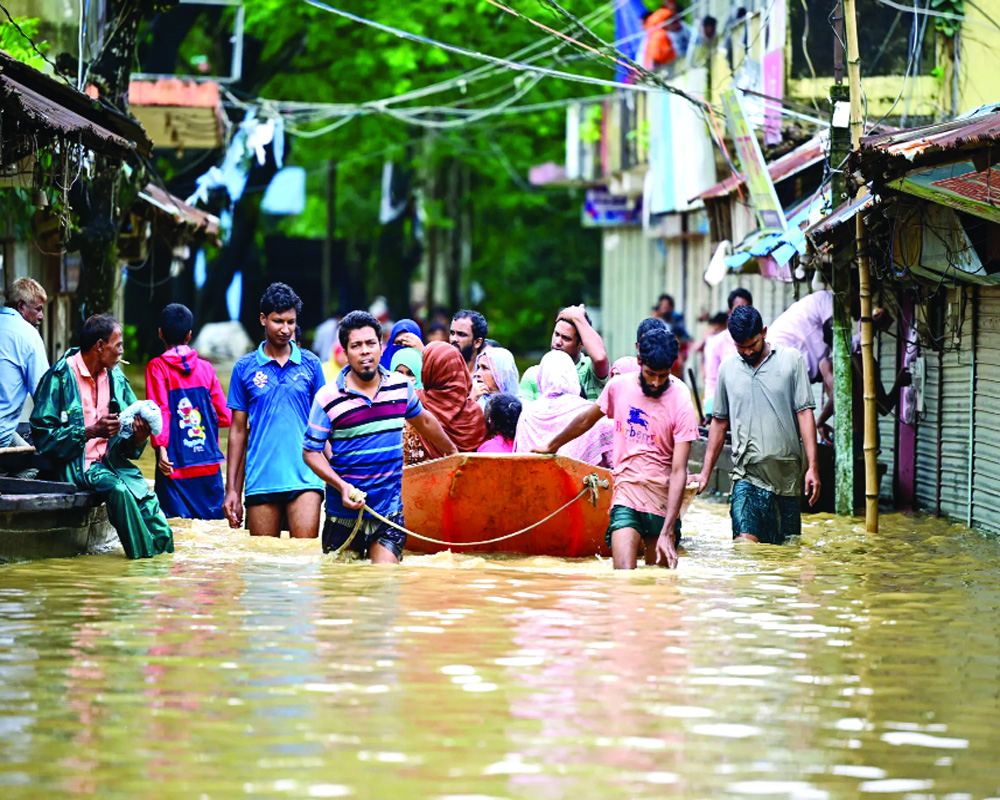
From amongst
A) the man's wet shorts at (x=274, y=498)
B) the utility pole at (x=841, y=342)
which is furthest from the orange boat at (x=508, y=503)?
the utility pole at (x=841, y=342)

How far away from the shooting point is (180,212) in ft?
74.2

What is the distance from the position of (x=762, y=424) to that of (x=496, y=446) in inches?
75.8

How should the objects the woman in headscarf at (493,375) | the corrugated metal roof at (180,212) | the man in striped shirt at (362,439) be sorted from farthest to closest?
1. the corrugated metal roof at (180,212)
2. the woman in headscarf at (493,375)
3. the man in striped shirt at (362,439)

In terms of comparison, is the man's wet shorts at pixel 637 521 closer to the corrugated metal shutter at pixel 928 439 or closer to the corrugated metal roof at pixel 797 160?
the corrugated metal shutter at pixel 928 439

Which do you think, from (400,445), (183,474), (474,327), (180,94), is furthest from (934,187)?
(180,94)

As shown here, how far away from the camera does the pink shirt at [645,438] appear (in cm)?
1015

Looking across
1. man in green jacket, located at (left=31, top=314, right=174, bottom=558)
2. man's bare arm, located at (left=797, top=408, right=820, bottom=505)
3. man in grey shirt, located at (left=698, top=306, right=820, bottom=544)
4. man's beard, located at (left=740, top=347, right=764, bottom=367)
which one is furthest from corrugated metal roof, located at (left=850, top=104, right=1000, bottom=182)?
man in green jacket, located at (left=31, top=314, right=174, bottom=558)

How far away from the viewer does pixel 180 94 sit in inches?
910

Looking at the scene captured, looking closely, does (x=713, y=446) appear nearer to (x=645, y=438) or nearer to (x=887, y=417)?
(x=645, y=438)

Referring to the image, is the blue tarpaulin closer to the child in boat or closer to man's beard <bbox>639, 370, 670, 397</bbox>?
the child in boat

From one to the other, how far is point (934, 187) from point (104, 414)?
19.2ft

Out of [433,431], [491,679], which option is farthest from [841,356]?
[491,679]

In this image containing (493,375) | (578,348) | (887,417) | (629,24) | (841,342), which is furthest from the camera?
(629,24)

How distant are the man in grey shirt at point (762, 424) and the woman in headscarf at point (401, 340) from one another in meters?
2.22
